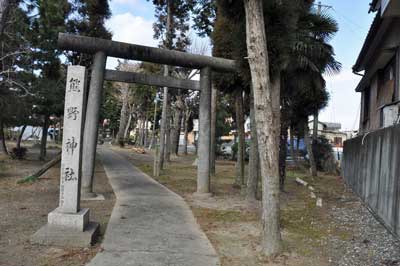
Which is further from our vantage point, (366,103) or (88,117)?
(366,103)

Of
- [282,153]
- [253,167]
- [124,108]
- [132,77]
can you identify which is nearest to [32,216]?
[132,77]

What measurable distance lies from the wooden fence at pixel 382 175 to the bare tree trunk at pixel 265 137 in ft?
7.23

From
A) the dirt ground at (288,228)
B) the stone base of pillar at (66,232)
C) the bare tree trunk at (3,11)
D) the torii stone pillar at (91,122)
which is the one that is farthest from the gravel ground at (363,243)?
the bare tree trunk at (3,11)

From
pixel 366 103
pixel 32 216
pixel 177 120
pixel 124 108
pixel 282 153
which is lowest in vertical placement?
pixel 32 216

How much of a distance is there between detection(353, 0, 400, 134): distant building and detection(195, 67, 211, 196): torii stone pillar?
4.80 metres

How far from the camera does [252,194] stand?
1146 cm

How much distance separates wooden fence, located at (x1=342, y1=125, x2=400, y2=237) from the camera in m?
7.24

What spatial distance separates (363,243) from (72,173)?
16.3ft

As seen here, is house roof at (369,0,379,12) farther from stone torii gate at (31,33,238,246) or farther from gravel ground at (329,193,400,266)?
gravel ground at (329,193,400,266)

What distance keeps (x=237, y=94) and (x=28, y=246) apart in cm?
966

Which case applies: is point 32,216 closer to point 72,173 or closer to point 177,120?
point 72,173

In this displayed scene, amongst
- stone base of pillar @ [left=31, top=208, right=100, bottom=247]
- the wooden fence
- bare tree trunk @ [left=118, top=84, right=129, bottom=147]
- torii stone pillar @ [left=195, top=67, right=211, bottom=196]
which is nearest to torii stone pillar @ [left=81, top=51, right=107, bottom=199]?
torii stone pillar @ [left=195, top=67, right=211, bottom=196]

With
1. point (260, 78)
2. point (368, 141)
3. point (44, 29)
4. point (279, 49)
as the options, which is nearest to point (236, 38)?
point (279, 49)

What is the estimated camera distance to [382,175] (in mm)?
8609
